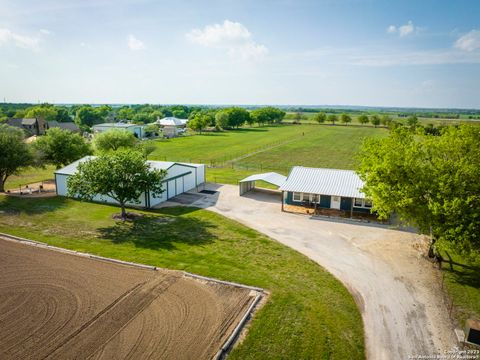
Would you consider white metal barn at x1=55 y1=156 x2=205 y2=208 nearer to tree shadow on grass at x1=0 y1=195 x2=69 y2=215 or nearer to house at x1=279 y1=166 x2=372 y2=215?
tree shadow on grass at x1=0 y1=195 x2=69 y2=215

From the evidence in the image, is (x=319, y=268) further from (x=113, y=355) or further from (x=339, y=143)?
(x=339, y=143)

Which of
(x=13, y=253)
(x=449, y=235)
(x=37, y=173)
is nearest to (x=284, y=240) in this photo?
(x=449, y=235)

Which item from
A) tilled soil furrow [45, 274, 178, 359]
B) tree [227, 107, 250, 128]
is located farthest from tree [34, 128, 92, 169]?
tree [227, 107, 250, 128]

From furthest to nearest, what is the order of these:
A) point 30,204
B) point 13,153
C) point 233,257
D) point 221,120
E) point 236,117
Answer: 1. point 236,117
2. point 221,120
3. point 13,153
4. point 30,204
5. point 233,257

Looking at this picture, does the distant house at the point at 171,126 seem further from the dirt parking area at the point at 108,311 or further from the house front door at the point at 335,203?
the dirt parking area at the point at 108,311

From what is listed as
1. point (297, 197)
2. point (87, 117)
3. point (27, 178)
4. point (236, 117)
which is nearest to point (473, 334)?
point (297, 197)

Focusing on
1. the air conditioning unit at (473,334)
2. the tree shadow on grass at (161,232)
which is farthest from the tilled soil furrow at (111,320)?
the air conditioning unit at (473,334)

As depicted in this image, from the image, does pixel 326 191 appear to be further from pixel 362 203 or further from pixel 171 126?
pixel 171 126
